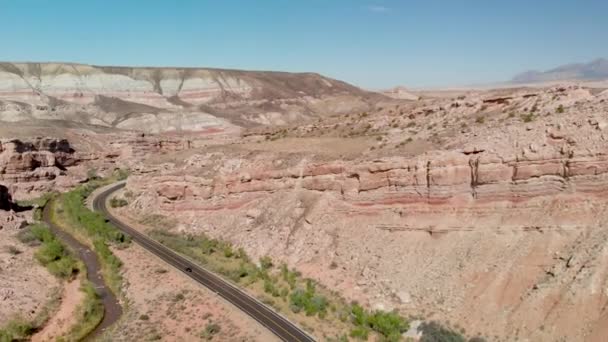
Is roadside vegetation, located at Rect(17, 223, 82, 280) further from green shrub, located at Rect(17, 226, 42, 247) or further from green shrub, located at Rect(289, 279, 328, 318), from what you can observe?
green shrub, located at Rect(289, 279, 328, 318)

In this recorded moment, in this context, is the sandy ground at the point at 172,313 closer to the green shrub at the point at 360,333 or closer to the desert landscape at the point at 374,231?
the desert landscape at the point at 374,231

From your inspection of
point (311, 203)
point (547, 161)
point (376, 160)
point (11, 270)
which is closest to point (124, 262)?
point (11, 270)

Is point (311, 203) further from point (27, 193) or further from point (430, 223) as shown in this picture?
point (27, 193)

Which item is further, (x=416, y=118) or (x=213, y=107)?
(x=213, y=107)

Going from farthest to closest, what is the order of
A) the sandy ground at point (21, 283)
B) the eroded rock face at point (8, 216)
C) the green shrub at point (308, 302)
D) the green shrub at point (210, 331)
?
the eroded rock face at point (8, 216)
the sandy ground at point (21, 283)
the green shrub at point (308, 302)
the green shrub at point (210, 331)

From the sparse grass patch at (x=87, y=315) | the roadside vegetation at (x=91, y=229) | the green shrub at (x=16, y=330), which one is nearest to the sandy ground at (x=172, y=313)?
the roadside vegetation at (x=91, y=229)

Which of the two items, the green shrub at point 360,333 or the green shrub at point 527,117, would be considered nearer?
the green shrub at point 360,333

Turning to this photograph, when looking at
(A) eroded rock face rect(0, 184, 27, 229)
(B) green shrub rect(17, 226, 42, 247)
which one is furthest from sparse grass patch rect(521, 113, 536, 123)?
(A) eroded rock face rect(0, 184, 27, 229)
